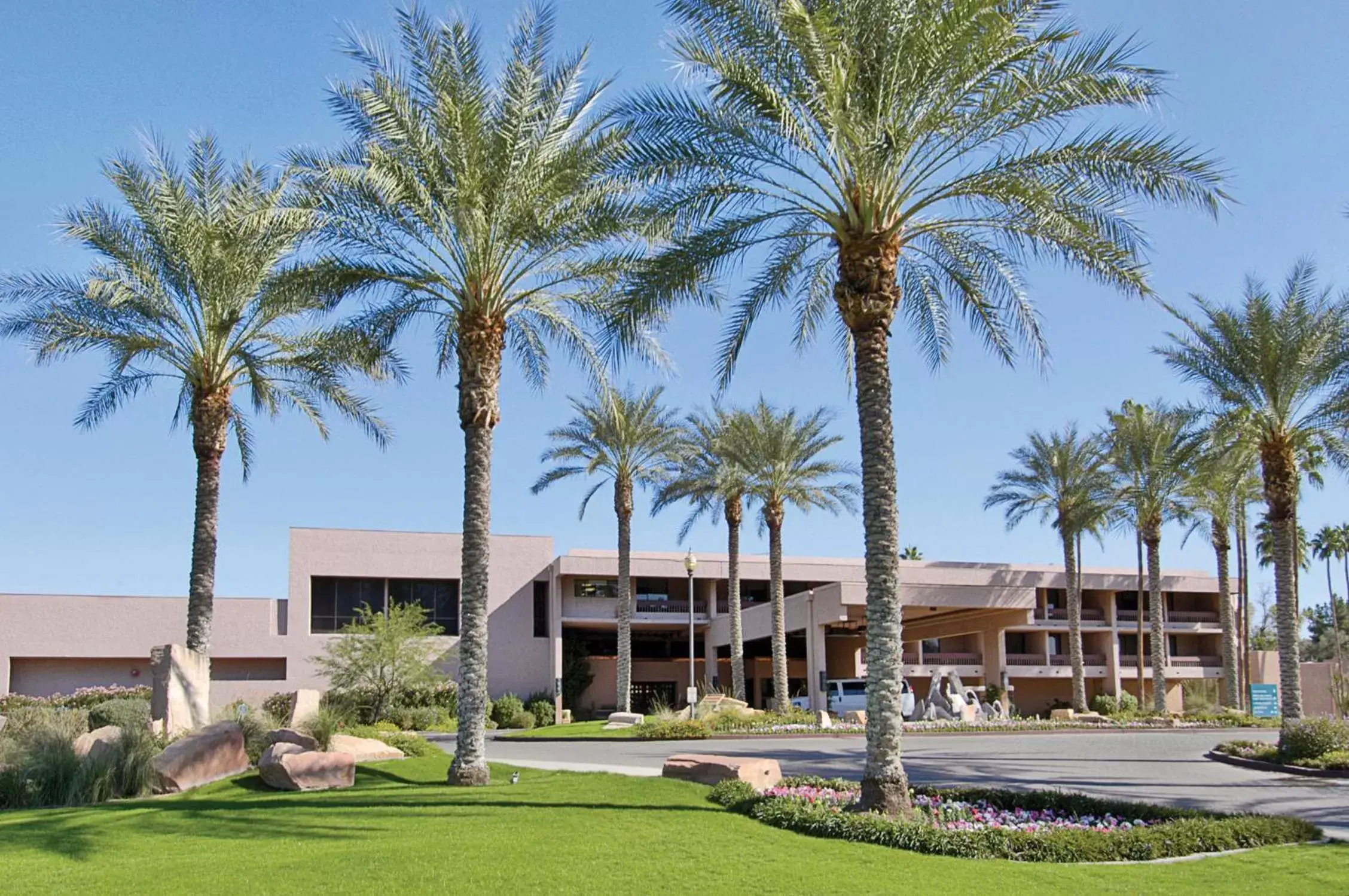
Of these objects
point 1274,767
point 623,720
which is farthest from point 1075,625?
point 1274,767

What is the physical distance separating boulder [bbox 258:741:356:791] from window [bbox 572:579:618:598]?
3640 centimetres

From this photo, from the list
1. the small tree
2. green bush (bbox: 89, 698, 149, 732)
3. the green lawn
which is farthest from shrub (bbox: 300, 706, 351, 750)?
the small tree

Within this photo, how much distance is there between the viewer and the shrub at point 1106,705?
45.2m

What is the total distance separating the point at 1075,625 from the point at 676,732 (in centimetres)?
2094

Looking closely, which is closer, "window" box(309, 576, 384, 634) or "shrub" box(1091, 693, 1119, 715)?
"shrub" box(1091, 693, 1119, 715)

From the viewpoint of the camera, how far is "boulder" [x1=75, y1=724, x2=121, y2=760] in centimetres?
1572

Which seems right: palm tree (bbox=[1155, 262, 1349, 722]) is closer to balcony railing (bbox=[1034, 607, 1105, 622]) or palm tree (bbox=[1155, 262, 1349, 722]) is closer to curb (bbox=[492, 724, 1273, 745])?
curb (bbox=[492, 724, 1273, 745])

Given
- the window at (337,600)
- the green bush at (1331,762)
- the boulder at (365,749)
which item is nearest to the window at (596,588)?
the window at (337,600)

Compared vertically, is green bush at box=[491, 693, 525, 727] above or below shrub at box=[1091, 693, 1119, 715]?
above

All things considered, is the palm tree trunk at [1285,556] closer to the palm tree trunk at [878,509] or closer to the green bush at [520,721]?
the palm tree trunk at [878,509]

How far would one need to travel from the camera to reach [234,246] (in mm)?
20438

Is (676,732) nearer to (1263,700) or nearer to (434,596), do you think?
(434,596)

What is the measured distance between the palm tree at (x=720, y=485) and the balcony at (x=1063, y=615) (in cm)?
2210

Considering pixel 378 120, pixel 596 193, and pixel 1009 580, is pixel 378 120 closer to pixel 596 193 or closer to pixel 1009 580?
pixel 596 193
